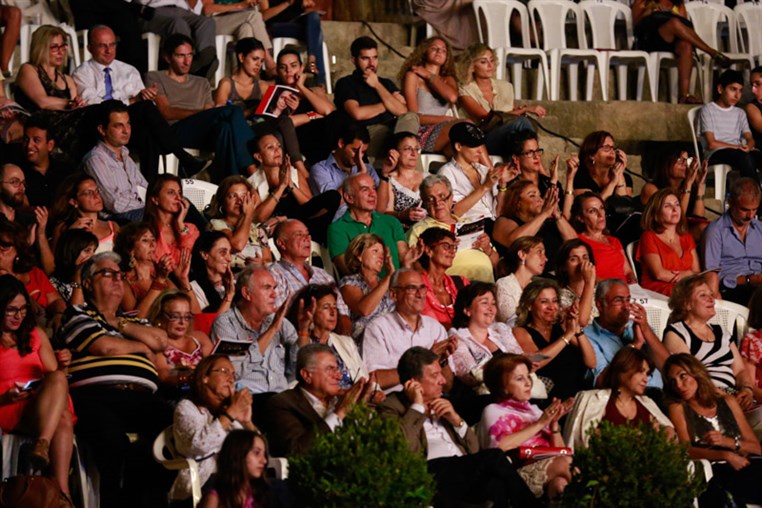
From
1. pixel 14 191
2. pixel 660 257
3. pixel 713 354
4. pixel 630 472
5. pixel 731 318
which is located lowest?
pixel 731 318

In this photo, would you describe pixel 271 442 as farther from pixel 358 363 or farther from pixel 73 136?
pixel 73 136

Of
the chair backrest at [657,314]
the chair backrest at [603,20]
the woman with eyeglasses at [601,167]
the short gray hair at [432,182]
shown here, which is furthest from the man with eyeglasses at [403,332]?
the chair backrest at [603,20]

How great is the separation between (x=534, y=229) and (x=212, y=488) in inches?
142

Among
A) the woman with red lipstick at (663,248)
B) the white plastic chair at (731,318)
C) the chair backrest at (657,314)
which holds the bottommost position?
the white plastic chair at (731,318)

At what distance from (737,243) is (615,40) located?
383 centimetres

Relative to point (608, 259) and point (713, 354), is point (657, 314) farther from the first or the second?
point (713, 354)

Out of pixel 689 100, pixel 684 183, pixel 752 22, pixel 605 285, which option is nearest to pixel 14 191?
pixel 605 285

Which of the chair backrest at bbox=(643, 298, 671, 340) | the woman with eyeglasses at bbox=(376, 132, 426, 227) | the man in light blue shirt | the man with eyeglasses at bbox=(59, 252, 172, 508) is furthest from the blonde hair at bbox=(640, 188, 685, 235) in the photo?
the man with eyeglasses at bbox=(59, 252, 172, 508)

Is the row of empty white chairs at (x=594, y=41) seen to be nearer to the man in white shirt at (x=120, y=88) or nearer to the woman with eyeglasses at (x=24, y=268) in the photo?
the man in white shirt at (x=120, y=88)

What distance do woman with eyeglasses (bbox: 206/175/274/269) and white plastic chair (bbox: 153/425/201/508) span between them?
209 cm

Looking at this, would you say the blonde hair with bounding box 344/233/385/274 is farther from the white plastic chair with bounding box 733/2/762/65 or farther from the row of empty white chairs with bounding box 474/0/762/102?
the white plastic chair with bounding box 733/2/762/65

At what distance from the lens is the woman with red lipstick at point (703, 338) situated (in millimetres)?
8945

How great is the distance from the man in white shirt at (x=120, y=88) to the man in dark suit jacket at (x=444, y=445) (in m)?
2.70

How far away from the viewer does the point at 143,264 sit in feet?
28.3
